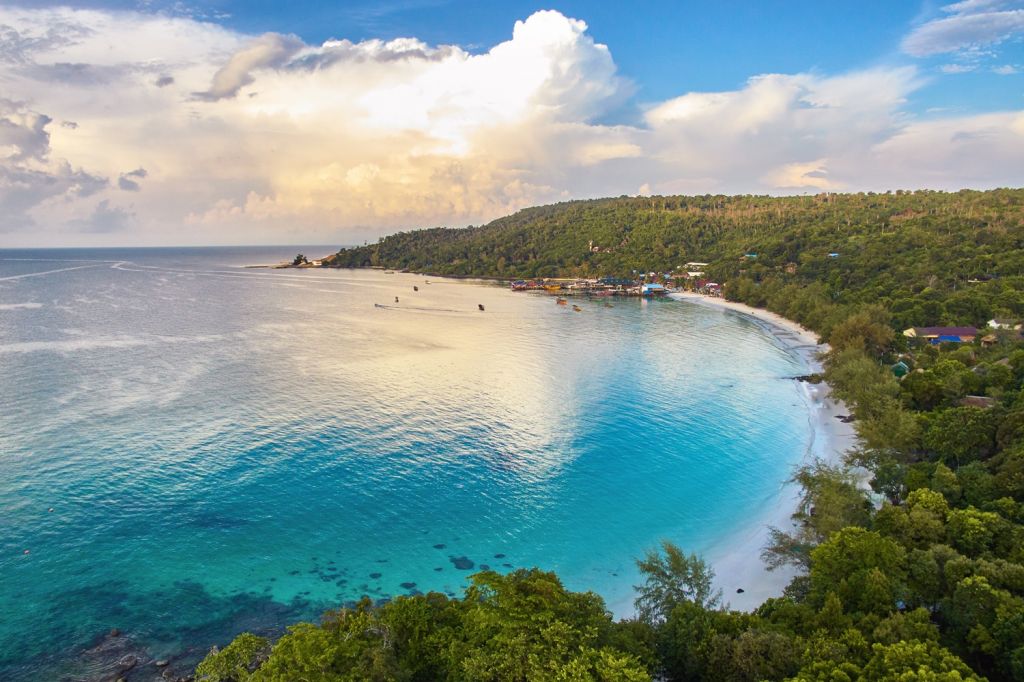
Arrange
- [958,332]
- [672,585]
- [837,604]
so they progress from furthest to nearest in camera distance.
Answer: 1. [958,332]
2. [672,585]
3. [837,604]

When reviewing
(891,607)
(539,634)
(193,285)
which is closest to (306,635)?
(539,634)

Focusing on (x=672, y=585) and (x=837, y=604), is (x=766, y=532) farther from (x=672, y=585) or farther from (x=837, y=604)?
(x=837, y=604)

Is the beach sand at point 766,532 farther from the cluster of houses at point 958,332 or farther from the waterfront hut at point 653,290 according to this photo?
the waterfront hut at point 653,290

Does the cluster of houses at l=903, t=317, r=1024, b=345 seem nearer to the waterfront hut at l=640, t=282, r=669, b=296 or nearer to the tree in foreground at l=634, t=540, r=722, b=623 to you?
the tree in foreground at l=634, t=540, r=722, b=623

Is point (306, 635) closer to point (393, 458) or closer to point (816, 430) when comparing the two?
point (393, 458)

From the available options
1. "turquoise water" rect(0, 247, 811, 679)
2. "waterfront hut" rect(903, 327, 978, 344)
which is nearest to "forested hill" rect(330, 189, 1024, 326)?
"waterfront hut" rect(903, 327, 978, 344)

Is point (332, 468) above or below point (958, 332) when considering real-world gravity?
below

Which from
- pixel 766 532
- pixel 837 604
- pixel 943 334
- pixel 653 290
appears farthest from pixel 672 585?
pixel 653 290

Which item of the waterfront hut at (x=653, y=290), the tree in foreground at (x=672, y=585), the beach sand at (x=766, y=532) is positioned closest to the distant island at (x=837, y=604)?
the tree in foreground at (x=672, y=585)
